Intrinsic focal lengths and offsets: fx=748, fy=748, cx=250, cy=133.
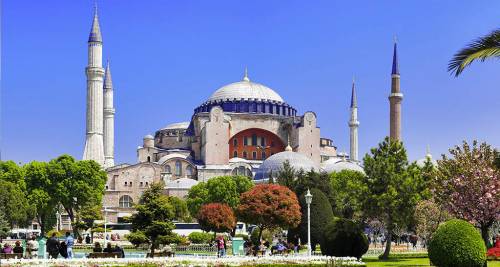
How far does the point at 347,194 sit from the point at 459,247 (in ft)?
70.4

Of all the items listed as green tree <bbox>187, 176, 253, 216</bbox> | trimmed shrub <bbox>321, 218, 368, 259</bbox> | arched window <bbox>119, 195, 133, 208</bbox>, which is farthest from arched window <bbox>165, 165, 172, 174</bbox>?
trimmed shrub <bbox>321, 218, 368, 259</bbox>

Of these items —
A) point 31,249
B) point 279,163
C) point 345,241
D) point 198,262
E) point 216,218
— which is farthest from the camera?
point 279,163

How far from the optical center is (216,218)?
46.3 m

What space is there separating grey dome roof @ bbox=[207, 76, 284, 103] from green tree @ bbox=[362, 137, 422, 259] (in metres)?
66.3

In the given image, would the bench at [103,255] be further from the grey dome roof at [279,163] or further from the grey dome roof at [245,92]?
the grey dome roof at [245,92]

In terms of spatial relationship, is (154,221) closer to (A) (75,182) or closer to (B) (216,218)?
(B) (216,218)

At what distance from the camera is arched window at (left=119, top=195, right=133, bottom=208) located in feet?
271

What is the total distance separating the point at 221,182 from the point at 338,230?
4102 centimetres

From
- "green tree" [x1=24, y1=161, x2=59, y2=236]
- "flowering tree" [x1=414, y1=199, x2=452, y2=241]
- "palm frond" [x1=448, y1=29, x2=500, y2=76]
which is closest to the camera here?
"palm frond" [x1=448, y1=29, x2=500, y2=76]

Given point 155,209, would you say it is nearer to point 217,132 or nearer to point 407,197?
point 407,197

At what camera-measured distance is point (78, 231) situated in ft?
184

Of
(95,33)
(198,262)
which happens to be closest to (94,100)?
(95,33)

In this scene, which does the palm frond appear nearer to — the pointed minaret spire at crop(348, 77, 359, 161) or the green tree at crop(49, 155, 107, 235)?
the green tree at crop(49, 155, 107, 235)

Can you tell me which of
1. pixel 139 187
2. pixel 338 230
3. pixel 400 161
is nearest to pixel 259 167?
pixel 139 187
